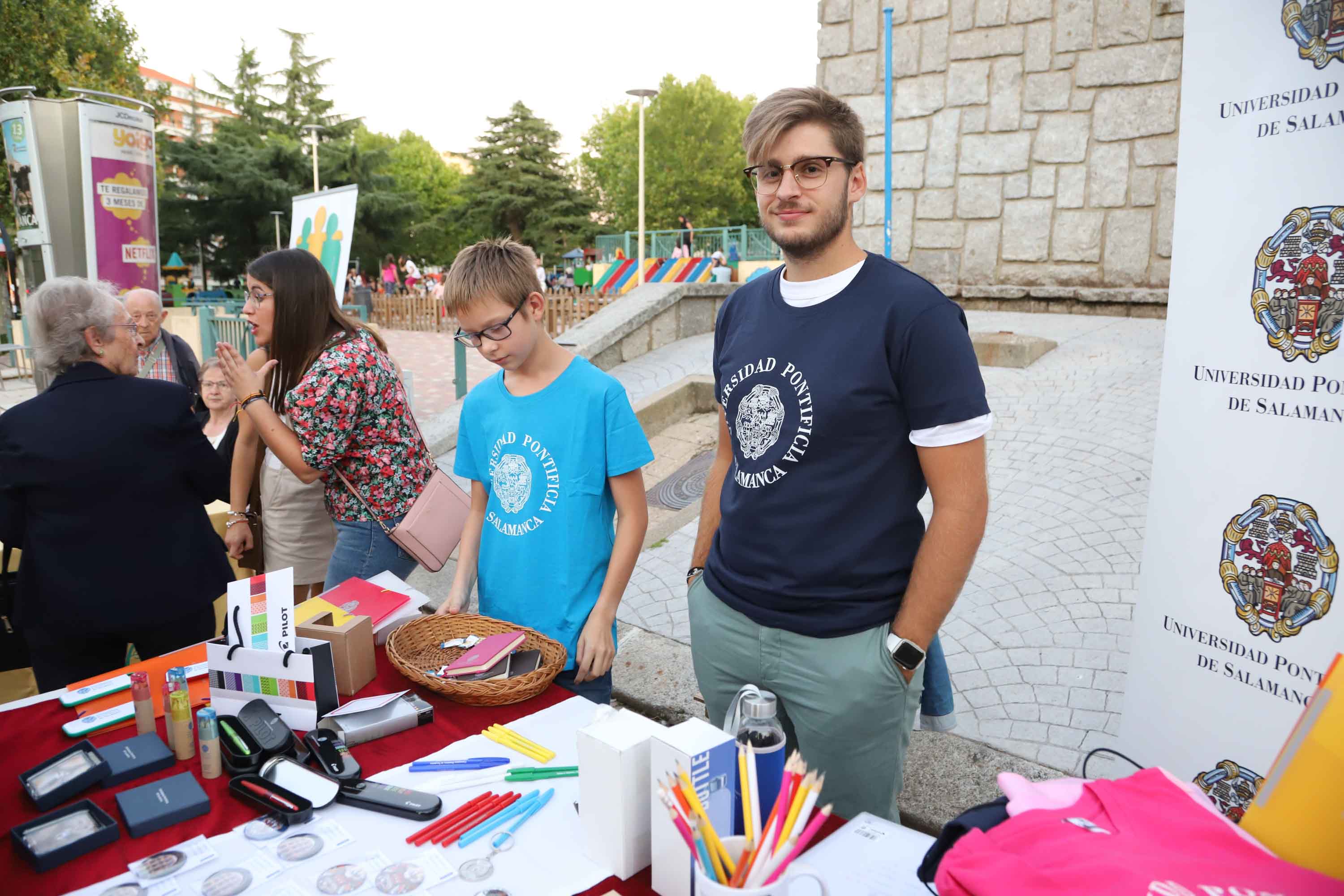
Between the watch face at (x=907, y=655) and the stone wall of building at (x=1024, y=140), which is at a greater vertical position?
the stone wall of building at (x=1024, y=140)

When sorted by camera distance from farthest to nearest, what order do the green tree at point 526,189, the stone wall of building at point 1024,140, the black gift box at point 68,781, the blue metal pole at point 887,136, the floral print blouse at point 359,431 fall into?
the green tree at point 526,189 < the stone wall of building at point 1024,140 < the blue metal pole at point 887,136 < the floral print blouse at point 359,431 < the black gift box at point 68,781

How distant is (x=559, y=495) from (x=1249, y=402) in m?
1.70

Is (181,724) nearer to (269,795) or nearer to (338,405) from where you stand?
(269,795)

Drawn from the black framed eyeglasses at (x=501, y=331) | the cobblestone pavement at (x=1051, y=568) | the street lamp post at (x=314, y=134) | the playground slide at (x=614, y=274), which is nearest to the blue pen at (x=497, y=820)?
the black framed eyeglasses at (x=501, y=331)

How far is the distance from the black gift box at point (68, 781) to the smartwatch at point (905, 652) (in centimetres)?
157

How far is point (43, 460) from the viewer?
2225 mm

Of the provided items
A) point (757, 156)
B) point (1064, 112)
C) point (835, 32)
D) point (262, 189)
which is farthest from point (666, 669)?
point (262, 189)

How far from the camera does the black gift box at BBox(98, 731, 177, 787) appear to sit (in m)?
1.59

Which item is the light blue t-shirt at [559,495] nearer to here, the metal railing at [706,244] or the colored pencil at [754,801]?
the colored pencil at [754,801]

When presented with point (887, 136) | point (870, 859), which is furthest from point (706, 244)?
point (870, 859)

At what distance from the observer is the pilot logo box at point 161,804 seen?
56.4 inches

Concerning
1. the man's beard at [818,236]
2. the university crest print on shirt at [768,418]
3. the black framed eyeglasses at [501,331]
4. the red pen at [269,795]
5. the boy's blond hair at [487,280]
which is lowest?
the red pen at [269,795]

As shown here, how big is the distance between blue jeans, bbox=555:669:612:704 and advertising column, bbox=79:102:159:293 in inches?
276

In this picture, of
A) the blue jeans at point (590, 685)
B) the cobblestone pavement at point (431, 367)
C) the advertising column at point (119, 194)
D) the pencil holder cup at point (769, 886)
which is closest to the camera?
the pencil holder cup at point (769, 886)
